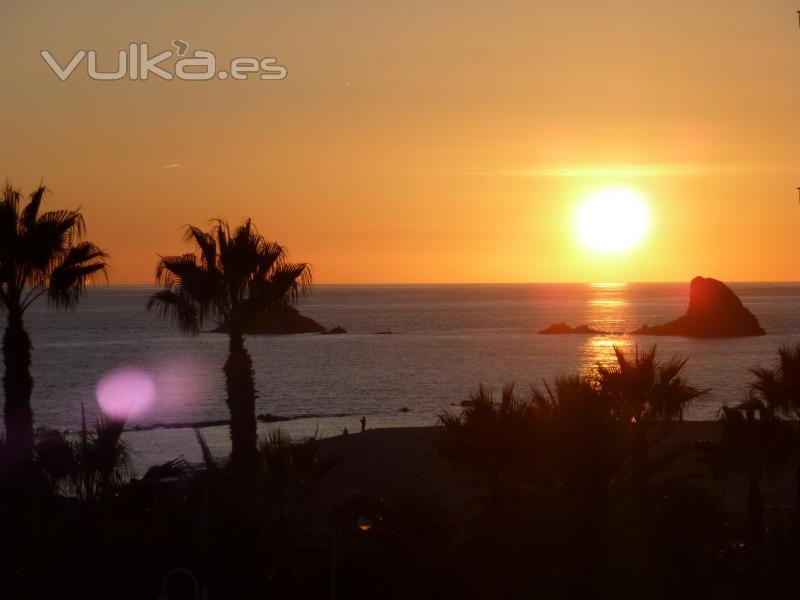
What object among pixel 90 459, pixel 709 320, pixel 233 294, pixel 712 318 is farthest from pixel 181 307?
pixel 712 318

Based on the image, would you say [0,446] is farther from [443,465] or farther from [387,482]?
[443,465]

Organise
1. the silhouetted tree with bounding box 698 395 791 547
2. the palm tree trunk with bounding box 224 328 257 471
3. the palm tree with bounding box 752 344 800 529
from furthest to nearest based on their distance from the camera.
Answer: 1. the palm tree trunk with bounding box 224 328 257 471
2. the silhouetted tree with bounding box 698 395 791 547
3. the palm tree with bounding box 752 344 800 529

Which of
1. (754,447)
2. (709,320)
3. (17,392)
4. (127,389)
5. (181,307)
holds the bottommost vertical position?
(127,389)

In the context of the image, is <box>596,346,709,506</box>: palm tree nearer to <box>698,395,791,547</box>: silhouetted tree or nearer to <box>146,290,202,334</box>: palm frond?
<box>698,395,791,547</box>: silhouetted tree

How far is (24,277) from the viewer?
22266 mm

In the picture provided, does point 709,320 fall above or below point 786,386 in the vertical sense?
below

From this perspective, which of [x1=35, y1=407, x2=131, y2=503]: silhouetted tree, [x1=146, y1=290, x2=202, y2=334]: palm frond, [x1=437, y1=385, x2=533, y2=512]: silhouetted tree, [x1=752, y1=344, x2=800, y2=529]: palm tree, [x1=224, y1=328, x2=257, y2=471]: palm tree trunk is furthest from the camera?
[x1=146, y1=290, x2=202, y2=334]: palm frond

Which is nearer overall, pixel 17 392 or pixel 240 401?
pixel 17 392

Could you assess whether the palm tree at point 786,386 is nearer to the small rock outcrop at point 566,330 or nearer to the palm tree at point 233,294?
the palm tree at point 233,294

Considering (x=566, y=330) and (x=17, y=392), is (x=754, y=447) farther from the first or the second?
(x=566, y=330)

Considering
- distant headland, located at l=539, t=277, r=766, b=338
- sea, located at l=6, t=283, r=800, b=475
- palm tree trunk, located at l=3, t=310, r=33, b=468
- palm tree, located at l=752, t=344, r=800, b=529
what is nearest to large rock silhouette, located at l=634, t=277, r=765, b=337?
distant headland, located at l=539, t=277, r=766, b=338

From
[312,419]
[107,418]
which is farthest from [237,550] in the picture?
[312,419]

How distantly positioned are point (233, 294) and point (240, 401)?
2563mm

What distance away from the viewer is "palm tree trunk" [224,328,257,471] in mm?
24109
